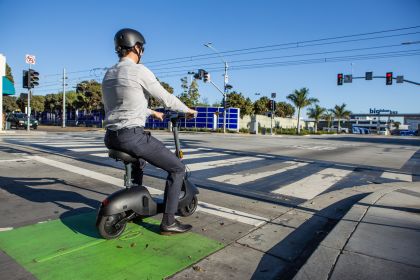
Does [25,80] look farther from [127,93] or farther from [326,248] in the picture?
[326,248]

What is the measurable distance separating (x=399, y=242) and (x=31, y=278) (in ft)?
10.1

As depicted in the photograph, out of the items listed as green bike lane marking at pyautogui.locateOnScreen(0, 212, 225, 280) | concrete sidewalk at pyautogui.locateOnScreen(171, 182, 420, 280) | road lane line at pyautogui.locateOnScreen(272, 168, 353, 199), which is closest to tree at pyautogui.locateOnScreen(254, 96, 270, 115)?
road lane line at pyautogui.locateOnScreen(272, 168, 353, 199)

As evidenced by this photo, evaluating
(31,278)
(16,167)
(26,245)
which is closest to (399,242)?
(31,278)

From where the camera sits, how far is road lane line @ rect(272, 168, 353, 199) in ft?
17.5

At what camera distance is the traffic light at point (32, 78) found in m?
20.5

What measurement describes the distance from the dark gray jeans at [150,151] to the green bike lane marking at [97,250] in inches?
14.8

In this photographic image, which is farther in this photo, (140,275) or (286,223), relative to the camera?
(286,223)

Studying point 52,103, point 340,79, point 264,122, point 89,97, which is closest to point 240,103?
point 264,122

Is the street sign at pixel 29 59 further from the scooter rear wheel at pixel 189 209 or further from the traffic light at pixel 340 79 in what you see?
the traffic light at pixel 340 79

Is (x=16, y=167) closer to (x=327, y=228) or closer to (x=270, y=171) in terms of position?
(x=270, y=171)

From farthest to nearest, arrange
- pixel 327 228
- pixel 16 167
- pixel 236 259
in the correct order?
pixel 16 167 < pixel 327 228 < pixel 236 259

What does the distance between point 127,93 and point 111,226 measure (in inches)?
47.7

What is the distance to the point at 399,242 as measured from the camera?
9.65 ft

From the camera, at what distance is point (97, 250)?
8.96 ft
